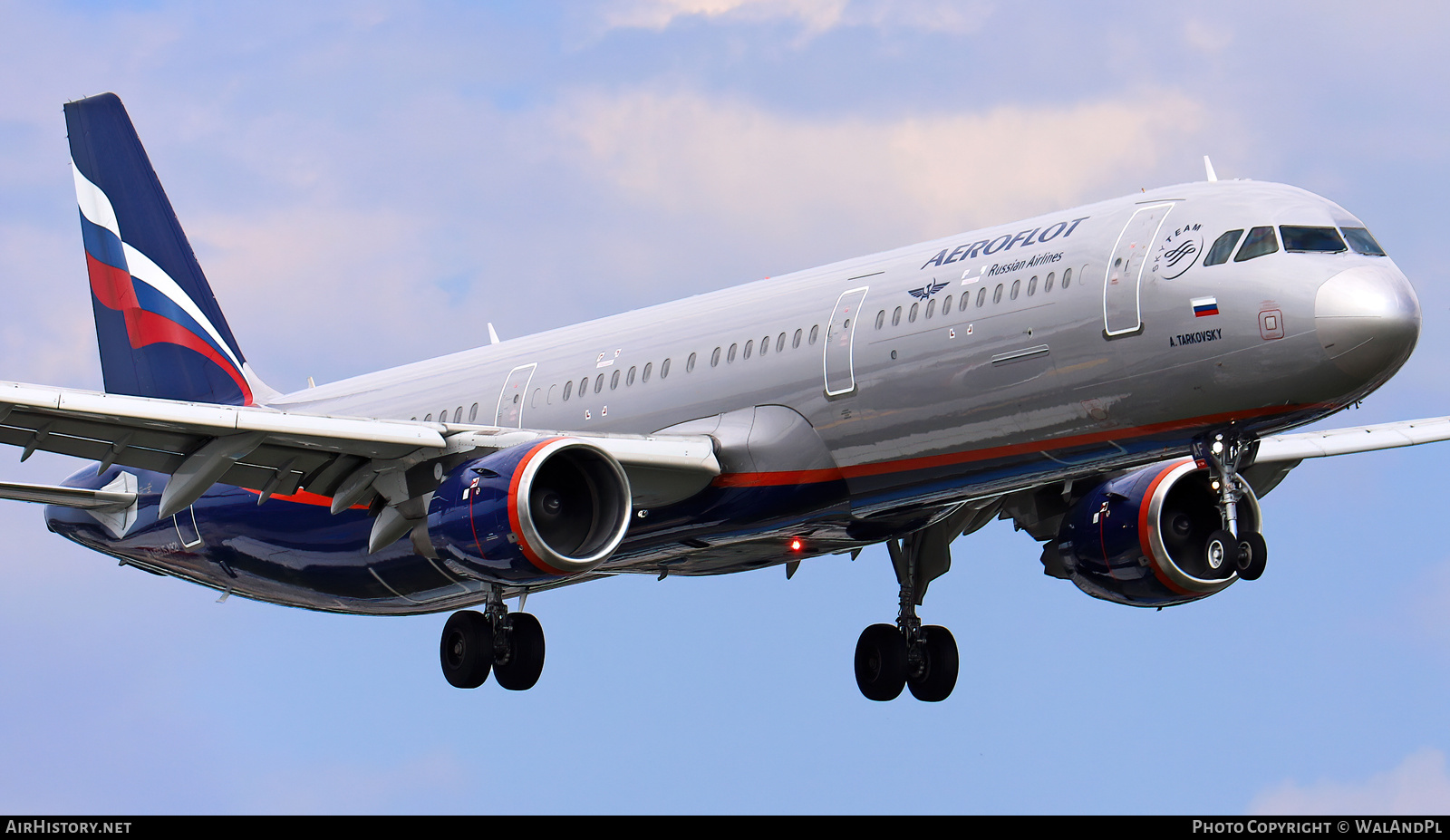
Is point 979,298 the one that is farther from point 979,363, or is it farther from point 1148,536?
point 1148,536

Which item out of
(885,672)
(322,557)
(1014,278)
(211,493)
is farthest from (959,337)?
(211,493)

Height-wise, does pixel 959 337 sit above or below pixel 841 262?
below

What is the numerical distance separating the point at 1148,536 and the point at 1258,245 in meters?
7.39

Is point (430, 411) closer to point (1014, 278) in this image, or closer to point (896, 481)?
point (896, 481)

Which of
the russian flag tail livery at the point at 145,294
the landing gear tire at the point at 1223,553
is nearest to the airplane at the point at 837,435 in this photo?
the landing gear tire at the point at 1223,553

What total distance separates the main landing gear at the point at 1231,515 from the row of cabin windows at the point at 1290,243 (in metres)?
2.05

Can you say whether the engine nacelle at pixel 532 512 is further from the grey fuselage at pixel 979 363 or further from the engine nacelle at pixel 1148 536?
Answer: the engine nacelle at pixel 1148 536

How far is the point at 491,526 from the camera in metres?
22.4

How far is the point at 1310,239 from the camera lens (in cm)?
2053

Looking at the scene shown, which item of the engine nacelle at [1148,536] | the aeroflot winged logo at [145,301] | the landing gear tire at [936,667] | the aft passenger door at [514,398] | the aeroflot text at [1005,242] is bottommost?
the landing gear tire at [936,667]

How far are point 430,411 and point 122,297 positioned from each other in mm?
7951

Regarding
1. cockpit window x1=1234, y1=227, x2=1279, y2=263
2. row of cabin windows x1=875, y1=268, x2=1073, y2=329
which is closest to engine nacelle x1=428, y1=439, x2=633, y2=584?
row of cabin windows x1=875, y1=268, x2=1073, y2=329

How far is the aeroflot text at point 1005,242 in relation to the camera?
73.3 feet

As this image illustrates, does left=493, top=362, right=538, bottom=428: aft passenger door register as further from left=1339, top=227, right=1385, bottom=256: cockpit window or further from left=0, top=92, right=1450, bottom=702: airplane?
left=1339, top=227, right=1385, bottom=256: cockpit window
